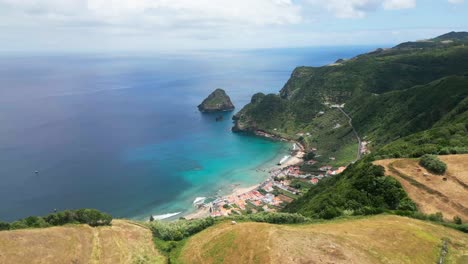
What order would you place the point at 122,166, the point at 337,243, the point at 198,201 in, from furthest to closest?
1. the point at 122,166
2. the point at 198,201
3. the point at 337,243

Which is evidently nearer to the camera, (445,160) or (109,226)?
(109,226)

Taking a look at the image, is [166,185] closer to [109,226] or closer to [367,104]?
[109,226]

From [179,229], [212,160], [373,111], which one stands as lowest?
[212,160]

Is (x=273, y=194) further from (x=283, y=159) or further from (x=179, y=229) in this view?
(x=179, y=229)

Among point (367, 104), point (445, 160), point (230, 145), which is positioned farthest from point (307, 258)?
point (367, 104)

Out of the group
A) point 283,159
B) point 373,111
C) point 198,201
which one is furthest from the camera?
point 373,111

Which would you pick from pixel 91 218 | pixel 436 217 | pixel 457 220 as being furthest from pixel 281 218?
pixel 91 218
